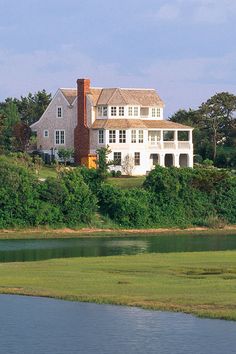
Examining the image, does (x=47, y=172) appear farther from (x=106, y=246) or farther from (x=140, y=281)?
(x=140, y=281)

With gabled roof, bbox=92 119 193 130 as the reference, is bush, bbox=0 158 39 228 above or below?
below

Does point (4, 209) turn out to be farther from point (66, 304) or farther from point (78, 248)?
point (66, 304)

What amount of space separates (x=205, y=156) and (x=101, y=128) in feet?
58.0

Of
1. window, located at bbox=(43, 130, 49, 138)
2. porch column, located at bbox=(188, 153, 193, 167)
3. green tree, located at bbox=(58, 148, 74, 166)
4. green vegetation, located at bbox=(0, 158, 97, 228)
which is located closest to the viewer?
green vegetation, located at bbox=(0, 158, 97, 228)

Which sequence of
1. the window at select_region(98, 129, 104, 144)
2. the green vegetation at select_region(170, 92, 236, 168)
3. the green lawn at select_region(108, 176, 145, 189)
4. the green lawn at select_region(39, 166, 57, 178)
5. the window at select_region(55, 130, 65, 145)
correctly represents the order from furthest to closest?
the green vegetation at select_region(170, 92, 236, 168) → the window at select_region(55, 130, 65, 145) → the window at select_region(98, 129, 104, 144) → the green lawn at select_region(39, 166, 57, 178) → the green lawn at select_region(108, 176, 145, 189)

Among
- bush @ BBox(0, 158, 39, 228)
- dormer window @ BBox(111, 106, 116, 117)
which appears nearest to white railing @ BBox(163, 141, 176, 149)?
dormer window @ BBox(111, 106, 116, 117)

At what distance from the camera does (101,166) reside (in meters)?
95.8

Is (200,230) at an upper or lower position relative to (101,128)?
lower

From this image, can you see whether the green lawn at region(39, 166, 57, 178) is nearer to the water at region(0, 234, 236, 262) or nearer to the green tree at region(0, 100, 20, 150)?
the green tree at region(0, 100, 20, 150)

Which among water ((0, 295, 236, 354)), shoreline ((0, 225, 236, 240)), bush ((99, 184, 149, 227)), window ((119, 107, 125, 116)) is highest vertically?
window ((119, 107, 125, 116))

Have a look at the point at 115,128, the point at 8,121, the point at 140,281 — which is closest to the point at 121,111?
the point at 115,128

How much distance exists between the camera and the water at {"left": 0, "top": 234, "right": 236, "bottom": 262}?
67.6 m

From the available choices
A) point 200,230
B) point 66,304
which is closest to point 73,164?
point 200,230

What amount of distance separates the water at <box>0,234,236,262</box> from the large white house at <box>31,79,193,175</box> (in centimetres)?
2671
